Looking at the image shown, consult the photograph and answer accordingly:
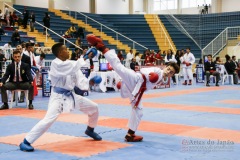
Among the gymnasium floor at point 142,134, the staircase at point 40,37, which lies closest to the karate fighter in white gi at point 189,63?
the gymnasium floor at point 142,134

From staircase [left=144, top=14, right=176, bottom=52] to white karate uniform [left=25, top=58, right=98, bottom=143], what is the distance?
22149 mm

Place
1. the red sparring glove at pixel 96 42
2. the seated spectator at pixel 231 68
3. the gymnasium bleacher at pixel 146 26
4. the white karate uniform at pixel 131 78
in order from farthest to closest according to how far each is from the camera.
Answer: the gymnasium bleacher at pixel 146 26, the seated spectator at pixel 231 68, the white karate uniform at pixel 131 78, the red sparring glove at pixel 96 42

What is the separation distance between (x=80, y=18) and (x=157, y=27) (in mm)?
6180

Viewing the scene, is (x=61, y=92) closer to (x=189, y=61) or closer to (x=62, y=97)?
(x=62, y=97)

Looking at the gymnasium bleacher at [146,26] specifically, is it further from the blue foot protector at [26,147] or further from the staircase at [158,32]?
the blue foot protector at [26,147]

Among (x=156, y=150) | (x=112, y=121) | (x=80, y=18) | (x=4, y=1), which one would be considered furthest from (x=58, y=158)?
(x=80, y=18)

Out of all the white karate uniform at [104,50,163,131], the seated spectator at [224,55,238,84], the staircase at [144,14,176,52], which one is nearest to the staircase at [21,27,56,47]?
the staircase at [144,14,176,52]

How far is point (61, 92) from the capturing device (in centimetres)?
500

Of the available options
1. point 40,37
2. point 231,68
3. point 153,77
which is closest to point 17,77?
point 153,77

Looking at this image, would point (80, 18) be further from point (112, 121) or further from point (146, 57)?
point (112, 121)

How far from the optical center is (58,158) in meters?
4.47

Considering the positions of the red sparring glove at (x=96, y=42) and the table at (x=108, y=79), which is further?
the table at (x=108, y=79)

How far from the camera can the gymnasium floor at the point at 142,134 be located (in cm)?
463

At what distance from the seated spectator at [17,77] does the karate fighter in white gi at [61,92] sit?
4.37 meters
